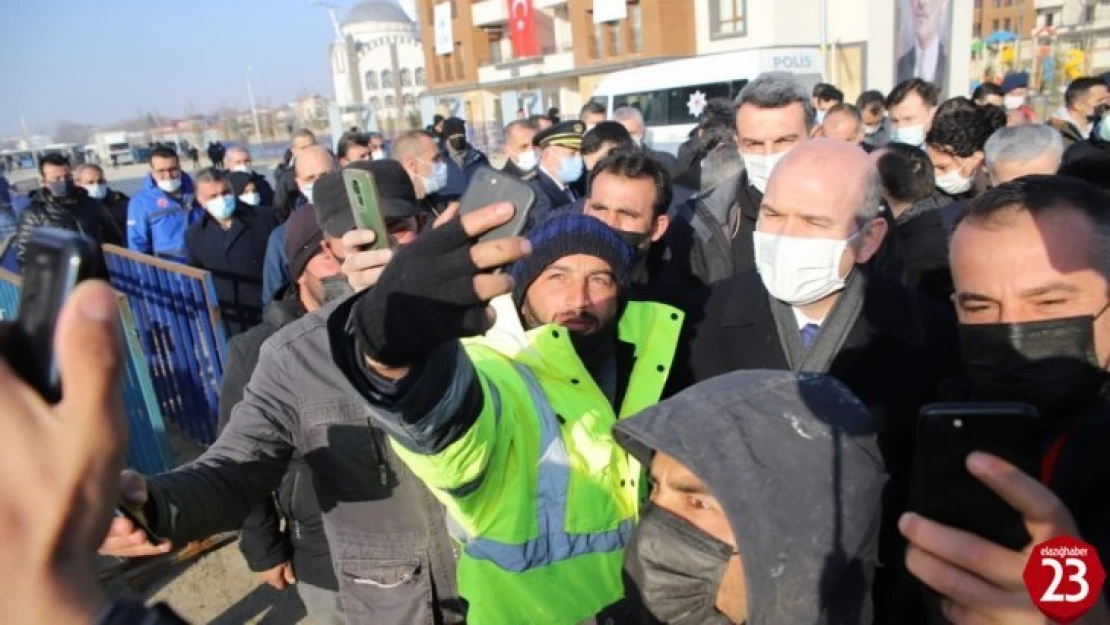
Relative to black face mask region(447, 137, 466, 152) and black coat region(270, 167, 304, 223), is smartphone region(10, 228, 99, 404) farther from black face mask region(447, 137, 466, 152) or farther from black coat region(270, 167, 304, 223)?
black face mask region(447, 137, 466, 152)

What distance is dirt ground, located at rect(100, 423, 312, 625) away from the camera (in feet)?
12.8

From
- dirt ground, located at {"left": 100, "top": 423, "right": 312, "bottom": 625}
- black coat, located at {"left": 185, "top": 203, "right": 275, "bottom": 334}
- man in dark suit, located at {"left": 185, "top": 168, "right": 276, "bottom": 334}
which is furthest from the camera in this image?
man in dark suit, located at {"left": 185, "top": 168, "right": 276, "bottom": 334}

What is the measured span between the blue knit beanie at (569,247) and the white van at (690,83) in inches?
771

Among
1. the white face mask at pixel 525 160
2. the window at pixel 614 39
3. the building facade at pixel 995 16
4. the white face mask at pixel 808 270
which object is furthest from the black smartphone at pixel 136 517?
the building facade at pixel 995 16

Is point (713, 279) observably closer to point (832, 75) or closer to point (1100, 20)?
point (832, 75)

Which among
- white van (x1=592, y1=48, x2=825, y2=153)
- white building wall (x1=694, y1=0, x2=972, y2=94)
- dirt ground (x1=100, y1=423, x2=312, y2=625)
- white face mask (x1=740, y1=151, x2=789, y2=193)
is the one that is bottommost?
dirt ground (x1=100, y1=423, x2=312, y2=625)

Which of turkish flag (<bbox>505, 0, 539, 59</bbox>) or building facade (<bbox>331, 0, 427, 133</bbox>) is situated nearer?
turkish flag (<bbox>505, 0, 539, 59</bbox>)

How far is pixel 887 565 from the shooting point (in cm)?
182

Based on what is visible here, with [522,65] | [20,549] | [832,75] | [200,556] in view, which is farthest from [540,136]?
[522,65]

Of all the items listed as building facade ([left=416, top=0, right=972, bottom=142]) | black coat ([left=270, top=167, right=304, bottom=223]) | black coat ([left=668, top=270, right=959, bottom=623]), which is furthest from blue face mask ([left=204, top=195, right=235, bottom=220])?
building facade ([left=416, top=0, right=972, bottom=142])

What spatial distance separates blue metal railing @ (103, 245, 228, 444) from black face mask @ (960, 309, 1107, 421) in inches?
166

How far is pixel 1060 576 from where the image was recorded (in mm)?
1000

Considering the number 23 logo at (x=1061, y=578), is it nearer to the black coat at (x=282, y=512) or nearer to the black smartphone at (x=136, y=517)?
the black smartphone at (x=136, y=517)

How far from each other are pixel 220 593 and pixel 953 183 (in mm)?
4840
